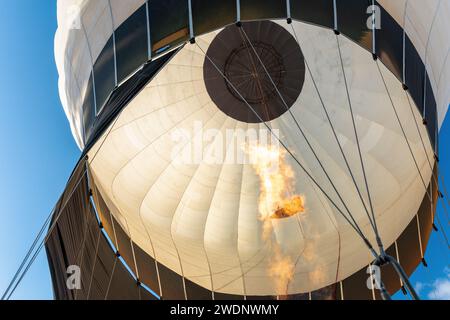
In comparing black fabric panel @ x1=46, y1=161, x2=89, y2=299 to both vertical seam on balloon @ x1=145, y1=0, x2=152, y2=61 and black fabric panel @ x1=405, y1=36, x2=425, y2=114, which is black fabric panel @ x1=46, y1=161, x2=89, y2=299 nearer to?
vertical seam on balloon @ x1=145, y1=0, x2=152, y2=61

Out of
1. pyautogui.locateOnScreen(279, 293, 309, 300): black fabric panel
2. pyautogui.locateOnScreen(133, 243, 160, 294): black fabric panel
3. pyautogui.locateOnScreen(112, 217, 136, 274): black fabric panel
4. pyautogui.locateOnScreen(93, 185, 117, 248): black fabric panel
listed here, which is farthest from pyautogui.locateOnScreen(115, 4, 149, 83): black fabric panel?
pyautogui.locateOnScreen(279, 293, 309, 300): black fabric panel

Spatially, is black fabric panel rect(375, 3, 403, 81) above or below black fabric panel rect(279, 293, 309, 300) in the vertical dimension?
above

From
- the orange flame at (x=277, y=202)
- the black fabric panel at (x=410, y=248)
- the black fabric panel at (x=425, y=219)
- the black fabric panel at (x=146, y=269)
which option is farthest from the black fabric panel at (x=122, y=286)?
the black fabric panel at (x=425, y=219)

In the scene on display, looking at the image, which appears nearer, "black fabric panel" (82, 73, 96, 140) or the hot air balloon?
"black fabric panel" (82, 73, 96, 140)

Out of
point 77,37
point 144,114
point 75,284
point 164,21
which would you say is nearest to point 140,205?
point 144,114

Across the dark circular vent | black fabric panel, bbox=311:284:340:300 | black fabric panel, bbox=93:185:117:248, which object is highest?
the dark circular vent

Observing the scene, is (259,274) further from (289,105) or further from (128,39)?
(128,39)

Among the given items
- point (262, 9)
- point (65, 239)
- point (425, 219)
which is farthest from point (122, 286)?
point (425, 219)
